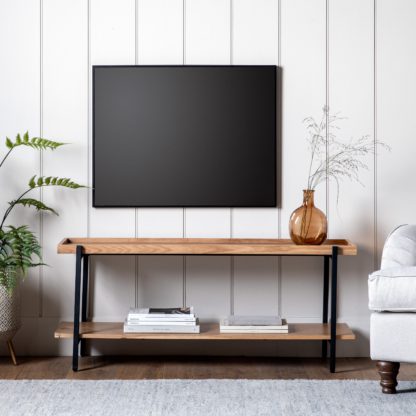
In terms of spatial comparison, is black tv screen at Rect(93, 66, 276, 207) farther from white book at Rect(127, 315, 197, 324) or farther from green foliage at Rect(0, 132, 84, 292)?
white book at Rect(127, 315, 197, 324)

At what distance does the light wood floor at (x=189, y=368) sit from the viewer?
3107 millimetres

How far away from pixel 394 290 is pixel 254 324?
78 cm

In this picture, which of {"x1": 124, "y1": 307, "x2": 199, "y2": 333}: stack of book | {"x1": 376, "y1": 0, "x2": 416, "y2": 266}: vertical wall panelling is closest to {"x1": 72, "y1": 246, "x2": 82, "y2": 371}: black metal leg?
{"x1": 124, "y1": 307, "x2": 199, "y2": 333}: stack of book

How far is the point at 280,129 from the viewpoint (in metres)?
3.48

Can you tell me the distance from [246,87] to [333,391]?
157 centimetres

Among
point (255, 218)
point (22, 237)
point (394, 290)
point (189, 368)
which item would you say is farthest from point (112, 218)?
point (394, 290)

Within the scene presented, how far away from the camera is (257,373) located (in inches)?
124

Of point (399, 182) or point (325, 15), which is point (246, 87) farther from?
point (399, 182)

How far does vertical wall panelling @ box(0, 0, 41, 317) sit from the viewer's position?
347 centimetres

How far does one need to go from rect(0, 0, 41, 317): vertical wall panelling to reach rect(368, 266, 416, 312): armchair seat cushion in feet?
5.91

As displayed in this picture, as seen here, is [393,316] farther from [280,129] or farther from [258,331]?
[280,129]

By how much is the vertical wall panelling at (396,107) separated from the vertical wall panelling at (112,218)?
1316 millimetres

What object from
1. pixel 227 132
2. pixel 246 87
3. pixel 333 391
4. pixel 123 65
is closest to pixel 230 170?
pixel 227 132

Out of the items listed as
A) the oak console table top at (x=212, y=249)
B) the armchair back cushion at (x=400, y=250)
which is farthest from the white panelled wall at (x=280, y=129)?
the armchair back cushion at (x=400, y=250)
